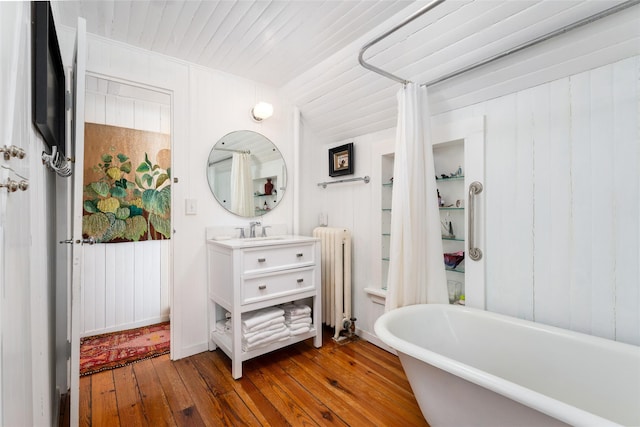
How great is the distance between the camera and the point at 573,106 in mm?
1531

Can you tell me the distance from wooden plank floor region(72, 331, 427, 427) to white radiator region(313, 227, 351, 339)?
1.09 ft

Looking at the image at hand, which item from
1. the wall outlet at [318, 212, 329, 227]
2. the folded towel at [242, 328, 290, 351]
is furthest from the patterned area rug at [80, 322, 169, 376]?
the wall outlet at [318, 212, 329, 227]

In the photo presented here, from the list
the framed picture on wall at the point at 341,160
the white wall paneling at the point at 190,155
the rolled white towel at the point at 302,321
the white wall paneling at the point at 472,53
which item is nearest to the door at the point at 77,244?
the white wall paneling at the point at 190,155

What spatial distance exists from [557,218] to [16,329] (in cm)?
220

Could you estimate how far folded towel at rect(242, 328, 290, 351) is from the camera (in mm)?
2082

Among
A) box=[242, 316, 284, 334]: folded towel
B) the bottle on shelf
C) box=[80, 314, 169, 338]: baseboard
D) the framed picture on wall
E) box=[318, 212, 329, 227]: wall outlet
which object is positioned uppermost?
the framed picture on wall

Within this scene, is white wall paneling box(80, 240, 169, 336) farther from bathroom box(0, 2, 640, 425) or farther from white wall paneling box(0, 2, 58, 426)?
white wall paneling box(0, 2, 58, 426)

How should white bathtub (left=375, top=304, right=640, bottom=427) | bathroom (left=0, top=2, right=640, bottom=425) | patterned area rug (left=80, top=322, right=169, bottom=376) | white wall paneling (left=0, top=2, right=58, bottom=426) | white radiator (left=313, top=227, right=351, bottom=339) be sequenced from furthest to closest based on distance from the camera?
white radiator (left=313, top=227, right=351, bottom=339)
patterned area rug (left=80, top=322, right=169, bottom=376)
white bathtub (left=375, top=304, right=640, bottom=427)
bathroom (left=0, top=2, right=640, bottom=425)
white wall paneling (left=0, top=2, right=58, bottom=426)

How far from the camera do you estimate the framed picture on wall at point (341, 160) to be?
2.74 m

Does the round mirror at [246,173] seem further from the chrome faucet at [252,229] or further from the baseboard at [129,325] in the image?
the baseboard at [129,325]

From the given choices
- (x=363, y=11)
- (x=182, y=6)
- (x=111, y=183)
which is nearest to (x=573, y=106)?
(x=363, y=11)

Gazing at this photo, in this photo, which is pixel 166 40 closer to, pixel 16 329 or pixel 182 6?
pixel 182 6

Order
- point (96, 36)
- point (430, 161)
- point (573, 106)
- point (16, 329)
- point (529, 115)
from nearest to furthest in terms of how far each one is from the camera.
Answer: point (16, 329) → point (573, 106) → point (529, 115) → point (430, 161) → point (96, 36)

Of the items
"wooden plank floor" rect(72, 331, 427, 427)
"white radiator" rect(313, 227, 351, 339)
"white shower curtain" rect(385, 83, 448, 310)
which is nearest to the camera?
"wooden plank floor" rect(72, 331, 427, 427)
